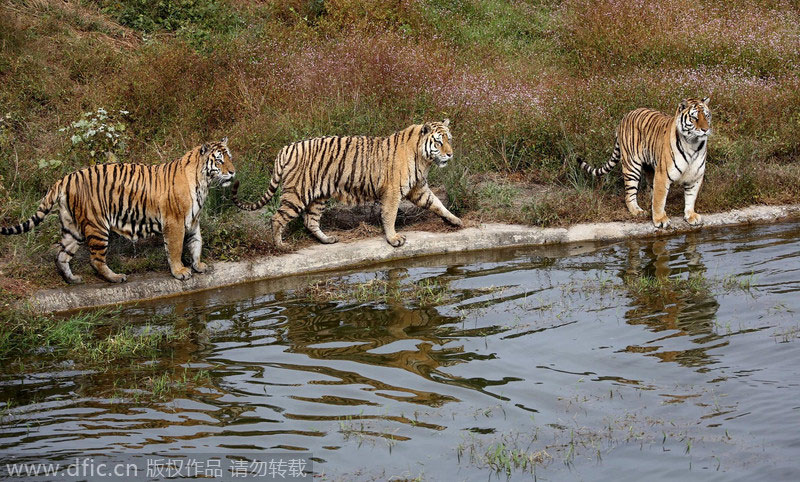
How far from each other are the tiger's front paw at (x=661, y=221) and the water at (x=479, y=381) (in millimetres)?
980

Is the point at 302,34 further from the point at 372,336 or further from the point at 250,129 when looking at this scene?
the point at 372,336

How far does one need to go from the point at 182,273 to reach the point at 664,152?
5507mm

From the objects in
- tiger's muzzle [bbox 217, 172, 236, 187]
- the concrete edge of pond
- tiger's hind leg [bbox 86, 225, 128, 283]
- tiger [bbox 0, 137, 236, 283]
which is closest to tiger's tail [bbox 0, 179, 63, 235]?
tiger [bbox 0, 137, 236, 283]

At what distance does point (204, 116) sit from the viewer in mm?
12344

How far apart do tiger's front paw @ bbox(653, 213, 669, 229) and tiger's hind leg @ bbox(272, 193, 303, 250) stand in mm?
4038

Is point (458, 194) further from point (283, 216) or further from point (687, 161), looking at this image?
point (687, 161)

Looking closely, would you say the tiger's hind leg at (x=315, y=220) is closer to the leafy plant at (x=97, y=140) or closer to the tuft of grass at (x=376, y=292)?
the tuft of grass at (x=376, y=292)

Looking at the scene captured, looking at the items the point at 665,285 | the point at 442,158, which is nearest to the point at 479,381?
the point at 665,285

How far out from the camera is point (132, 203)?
30.1 ft

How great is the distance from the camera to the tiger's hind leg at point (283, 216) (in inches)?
400

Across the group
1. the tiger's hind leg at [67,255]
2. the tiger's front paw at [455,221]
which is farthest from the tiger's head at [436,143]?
the tiger's hind leg at [67,255]

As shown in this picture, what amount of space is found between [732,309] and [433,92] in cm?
570

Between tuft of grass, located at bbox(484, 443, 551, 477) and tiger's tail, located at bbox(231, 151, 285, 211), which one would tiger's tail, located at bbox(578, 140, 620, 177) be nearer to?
tiger's tail, located at bbox(231, 151, 285, 211)

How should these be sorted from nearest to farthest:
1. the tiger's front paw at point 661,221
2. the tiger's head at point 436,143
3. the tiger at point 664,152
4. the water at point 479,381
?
the water at point 479,381 < the tiger's head at point 436,143 < the tiger at point 664,152 < the tiger's front paw at point 661,221
